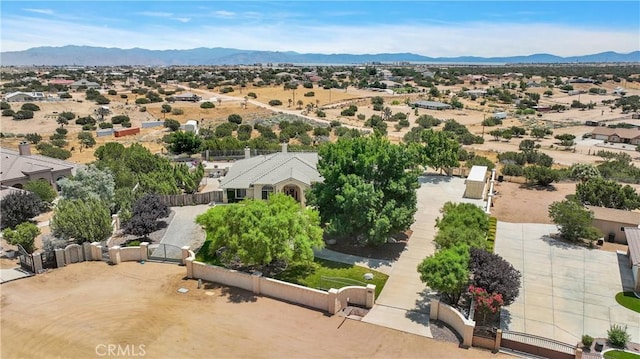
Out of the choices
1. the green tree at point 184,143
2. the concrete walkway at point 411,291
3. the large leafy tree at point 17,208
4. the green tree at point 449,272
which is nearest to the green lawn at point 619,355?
the green tree at point 449,272

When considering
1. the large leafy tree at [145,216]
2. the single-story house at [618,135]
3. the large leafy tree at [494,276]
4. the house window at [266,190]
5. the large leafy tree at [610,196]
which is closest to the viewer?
the large leafy tree at [494,276]

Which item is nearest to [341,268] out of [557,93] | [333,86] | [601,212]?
[601,212]

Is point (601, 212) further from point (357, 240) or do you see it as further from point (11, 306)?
point (11, 306)

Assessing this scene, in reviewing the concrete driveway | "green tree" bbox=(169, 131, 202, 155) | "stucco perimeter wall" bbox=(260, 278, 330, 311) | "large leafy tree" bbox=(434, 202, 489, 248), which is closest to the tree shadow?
"stucco perimeter wall" bbox=(260, 278, 330, 311)

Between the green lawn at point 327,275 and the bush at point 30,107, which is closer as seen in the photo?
the green lawn at point 327,275

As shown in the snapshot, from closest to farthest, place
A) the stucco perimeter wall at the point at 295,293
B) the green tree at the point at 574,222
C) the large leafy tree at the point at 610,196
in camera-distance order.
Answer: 1. the stucco perimeter wall at the point at 295,293
2. the green tree at the point at 574,222
3. the large leafy tree at the point at 610,196

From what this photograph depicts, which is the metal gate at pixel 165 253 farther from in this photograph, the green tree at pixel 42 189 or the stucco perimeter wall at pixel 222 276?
the green tree at pixel 42 189
